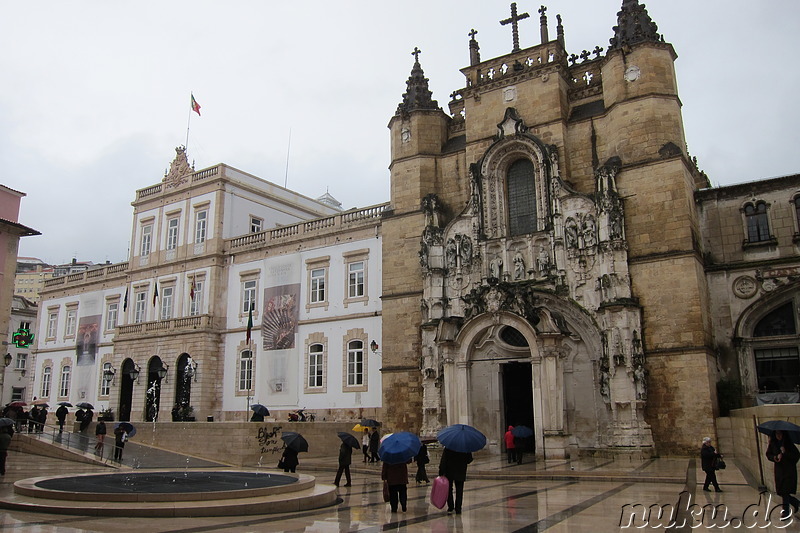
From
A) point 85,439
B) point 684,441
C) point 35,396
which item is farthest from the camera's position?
point 35,396

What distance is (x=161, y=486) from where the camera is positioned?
43.2ft

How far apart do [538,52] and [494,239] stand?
298 inches

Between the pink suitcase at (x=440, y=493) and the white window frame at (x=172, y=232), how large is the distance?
29857mm

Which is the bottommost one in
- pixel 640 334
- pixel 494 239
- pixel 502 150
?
pixel 640 334

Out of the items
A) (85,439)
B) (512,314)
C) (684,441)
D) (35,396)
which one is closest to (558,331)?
(512,314)

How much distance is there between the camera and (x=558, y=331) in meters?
22.0

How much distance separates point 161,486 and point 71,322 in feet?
111

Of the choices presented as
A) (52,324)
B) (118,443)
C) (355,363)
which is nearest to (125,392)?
(52,324)

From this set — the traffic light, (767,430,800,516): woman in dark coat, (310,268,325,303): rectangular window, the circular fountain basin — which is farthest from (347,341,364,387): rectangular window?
(767,430,800,516): woman in dark coat

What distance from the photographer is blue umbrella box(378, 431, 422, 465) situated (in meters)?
11.5

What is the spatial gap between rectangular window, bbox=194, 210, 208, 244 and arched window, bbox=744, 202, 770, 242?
84.5 ft

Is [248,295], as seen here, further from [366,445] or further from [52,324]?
[52,324]

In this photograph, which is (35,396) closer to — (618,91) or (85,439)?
(85,439)

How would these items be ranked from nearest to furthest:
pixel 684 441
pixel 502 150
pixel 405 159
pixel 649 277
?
pixel 684 441 < pixel 649 277 < pixel 502 150 < pixel 405 159
